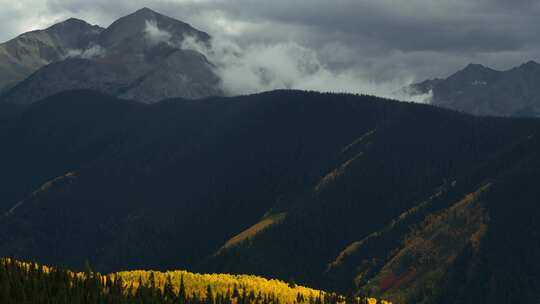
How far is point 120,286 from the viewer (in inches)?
5709

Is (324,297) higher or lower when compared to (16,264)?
lower

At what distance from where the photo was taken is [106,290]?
147m

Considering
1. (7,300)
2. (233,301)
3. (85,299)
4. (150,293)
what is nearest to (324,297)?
(233,301)

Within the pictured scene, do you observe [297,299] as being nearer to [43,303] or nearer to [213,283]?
[213,283]

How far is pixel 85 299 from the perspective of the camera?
13362 centimetres

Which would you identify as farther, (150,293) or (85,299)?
(150,293)

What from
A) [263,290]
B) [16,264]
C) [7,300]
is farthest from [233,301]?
[7,300]

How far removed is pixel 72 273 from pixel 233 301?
107 ft

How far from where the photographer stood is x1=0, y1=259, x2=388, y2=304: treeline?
126 metres

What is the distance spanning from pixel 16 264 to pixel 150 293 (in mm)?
23924

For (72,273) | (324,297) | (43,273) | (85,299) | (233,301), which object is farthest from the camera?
(324,297)

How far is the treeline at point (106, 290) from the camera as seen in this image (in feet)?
414

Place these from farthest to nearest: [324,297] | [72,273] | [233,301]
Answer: [324,297] → [233,301] → [72,273]

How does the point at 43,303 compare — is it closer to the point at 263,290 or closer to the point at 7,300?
the point at 7,300
